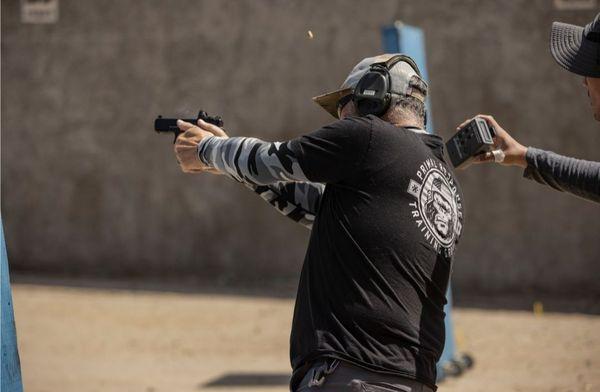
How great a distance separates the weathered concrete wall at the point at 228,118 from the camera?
10625mm

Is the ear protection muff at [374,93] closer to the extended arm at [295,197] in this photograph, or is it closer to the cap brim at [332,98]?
the cap brim at [332,98]

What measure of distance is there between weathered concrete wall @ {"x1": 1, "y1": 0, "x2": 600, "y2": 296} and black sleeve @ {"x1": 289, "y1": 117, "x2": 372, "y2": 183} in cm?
837

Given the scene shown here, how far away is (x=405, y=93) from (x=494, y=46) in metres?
8.26

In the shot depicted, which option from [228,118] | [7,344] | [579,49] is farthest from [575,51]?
[228,118]

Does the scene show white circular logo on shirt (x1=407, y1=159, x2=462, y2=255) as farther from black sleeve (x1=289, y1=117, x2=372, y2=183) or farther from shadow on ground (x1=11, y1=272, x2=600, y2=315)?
shadow on ground (x1=11, y1=272, x2=600, y2=315)

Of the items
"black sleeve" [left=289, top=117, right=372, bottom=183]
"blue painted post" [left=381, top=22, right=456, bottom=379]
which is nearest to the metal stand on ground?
"blue painted post" [left=381, top=22, right=456, bottom=379]

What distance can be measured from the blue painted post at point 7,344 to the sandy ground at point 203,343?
11.9 ft

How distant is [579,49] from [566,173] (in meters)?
0.38

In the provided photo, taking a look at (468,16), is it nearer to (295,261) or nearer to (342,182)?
(295,261)

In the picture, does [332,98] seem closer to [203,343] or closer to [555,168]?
[555,168]

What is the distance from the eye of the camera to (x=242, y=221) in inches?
464

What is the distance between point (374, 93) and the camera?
2.75 metres

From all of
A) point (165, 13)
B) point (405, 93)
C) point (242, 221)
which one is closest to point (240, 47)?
point (165, 13)

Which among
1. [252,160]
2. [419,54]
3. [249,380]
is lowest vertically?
[249,380]
